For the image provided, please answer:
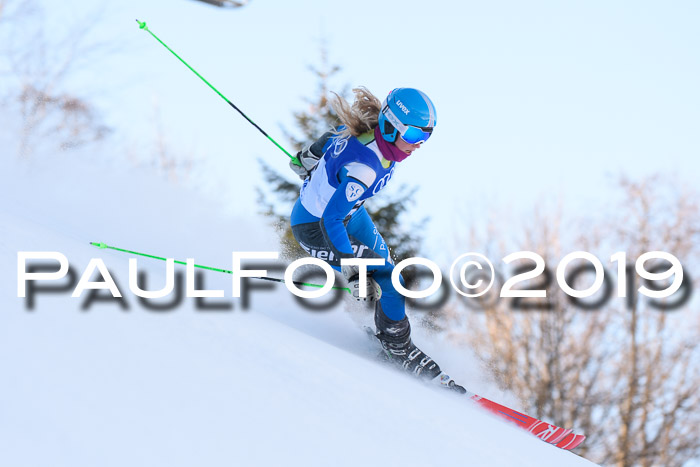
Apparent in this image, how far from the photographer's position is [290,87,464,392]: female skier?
3.85 meters

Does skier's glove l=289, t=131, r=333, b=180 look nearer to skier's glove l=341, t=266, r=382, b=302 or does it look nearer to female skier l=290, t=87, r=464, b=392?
female skier l=290, t=87, r=464, b=392

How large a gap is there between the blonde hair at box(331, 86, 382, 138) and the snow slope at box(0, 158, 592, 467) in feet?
4.34

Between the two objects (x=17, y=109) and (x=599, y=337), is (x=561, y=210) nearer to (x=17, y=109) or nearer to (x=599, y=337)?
(x=599, y=337)

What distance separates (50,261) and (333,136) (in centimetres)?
189

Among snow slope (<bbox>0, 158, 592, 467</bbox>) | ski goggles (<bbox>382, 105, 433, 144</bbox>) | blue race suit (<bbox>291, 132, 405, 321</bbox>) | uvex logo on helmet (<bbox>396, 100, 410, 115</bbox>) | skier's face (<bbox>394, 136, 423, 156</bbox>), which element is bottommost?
snow slope (<bbox>0, 158, 592, 467</bbox>)

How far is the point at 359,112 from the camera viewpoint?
405 cm

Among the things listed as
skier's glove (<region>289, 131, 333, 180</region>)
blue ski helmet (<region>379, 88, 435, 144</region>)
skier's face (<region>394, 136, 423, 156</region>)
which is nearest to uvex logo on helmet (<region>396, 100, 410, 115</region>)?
blue ski helmet (<region>379, 88, 435, 144</region>)

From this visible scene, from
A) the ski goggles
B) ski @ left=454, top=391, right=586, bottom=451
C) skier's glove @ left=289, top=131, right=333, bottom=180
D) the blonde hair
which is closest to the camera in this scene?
the ski goggles

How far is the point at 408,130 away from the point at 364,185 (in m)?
0.41

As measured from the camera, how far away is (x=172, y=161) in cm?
2220

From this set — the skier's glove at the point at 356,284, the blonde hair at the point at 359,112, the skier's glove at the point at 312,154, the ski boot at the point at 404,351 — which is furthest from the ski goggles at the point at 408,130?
the ski boot at the point at 404,351

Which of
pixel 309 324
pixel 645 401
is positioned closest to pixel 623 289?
pixel 645 401

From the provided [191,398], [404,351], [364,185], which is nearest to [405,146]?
[364,185]

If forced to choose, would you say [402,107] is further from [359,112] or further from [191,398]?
[191,398]
